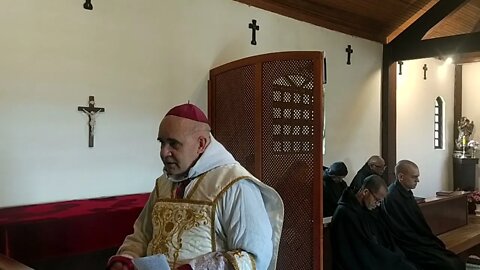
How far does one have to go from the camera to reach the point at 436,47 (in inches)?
245

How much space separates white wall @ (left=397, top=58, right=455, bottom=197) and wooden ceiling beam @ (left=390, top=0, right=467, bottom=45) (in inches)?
32.5

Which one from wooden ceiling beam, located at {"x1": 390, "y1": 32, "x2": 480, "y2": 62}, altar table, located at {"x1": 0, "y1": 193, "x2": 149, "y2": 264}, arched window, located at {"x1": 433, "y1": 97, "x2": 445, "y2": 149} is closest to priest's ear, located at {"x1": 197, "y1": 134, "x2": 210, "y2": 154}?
altar table, located at {"x1": 0, "y1": 193, "x2": 149, "y2": 264}

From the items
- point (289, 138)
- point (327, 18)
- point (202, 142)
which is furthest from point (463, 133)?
point (202, 142)

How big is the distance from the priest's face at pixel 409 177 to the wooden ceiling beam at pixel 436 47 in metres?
2.25

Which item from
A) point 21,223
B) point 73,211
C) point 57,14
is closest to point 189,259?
point 21,223

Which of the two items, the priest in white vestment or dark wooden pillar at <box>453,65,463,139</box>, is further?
dark wooden pillar at <box>453,65,463,139</box>

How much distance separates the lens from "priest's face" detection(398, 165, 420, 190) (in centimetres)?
447

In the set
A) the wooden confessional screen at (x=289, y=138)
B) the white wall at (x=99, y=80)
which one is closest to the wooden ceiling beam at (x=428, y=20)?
the white wall at (x=99, y=80)

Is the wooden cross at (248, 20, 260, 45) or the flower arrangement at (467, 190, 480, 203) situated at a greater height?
the wooden cross at (248, 20, 260, 45)

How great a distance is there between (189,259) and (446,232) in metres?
4.47

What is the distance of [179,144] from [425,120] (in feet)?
23.1

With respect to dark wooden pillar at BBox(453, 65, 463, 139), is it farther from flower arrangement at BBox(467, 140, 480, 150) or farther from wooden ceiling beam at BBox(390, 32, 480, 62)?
wooden ceiling beam at BBox(390, 32, 480, 62)

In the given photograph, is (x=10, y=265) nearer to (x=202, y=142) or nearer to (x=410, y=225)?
(x=202, y=142)

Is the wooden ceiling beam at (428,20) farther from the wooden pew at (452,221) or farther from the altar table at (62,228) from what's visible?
the altar table at (62,228)
